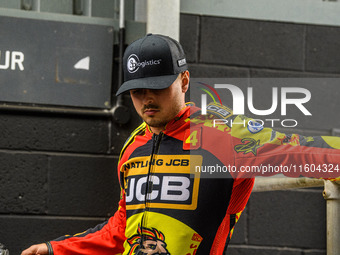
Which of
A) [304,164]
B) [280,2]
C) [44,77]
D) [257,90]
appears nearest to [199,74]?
[257,90]

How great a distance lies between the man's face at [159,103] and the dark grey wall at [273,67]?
154 cm

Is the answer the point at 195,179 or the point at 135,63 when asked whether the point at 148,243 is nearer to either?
the point at 195,179

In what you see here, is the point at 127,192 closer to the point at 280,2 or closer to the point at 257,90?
the point at 257,90

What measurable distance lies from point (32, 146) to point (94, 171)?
421 mm

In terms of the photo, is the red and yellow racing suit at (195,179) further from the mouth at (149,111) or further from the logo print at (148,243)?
the mouth at (149,111)

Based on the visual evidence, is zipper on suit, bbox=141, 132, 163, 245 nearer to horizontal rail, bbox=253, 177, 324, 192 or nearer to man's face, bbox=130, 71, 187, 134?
man's face, bbox=130, 71, 187, 134

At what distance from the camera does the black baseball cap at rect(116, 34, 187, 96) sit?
2.10 metres

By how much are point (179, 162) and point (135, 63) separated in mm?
426

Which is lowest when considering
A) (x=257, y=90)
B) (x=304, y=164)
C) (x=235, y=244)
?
(x=235, y=244)

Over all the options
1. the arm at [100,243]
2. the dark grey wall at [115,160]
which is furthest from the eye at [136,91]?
the dark grey wall at [115,160]

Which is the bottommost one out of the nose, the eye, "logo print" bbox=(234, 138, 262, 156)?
"logo print" bbox=(234, 138, 262, 156)

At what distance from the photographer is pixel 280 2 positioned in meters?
3.80

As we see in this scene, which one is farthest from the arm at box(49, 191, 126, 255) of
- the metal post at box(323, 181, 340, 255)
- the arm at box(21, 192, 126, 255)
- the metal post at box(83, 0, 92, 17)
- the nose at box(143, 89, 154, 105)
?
the metal post at box(83, 0, 92, 17)

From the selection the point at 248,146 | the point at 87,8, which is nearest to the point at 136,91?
the point at 248,146
